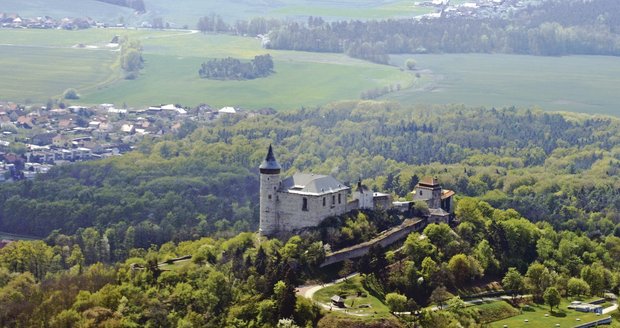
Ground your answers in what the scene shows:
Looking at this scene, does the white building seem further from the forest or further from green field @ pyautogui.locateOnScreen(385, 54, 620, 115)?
green field @ pyautogui.locateOnScreen(385, 54, 620, 115)

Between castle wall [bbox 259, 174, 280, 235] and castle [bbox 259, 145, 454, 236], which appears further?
castle wall [bbox 259, 174, 280, 235]

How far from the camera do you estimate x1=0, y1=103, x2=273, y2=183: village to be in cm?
14800

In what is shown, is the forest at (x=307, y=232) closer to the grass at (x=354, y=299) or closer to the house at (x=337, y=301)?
the grass at (x=354, y=299)

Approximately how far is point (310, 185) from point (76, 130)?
7819cm

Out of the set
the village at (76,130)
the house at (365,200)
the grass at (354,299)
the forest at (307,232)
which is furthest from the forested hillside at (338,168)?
the grass at (354,299)

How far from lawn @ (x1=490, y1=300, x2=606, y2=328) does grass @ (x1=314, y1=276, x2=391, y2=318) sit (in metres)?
6.90

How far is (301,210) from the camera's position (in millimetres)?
91188

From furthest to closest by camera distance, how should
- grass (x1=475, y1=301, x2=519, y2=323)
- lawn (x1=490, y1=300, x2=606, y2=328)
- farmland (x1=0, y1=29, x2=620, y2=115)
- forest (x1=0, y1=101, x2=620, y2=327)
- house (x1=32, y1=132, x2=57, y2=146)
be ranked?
farmland (x1=0, y1=29, x2=620, y2=115), house (x1=32, y1=132, x2=57, y2=146), grass (x1=475, y1=301, x2=519, y2=323), lawn (x1=490, y1=300, x2=606, y2=328), forest (x1=0, y1=101, x2=620, y2=327)

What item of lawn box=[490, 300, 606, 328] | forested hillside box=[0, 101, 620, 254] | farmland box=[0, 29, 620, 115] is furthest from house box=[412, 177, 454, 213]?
farmland box=[0, 29, 620, 115]

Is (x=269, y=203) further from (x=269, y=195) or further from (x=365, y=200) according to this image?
(x=365, y=200)

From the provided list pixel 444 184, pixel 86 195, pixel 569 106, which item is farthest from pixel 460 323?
pixel 569 106

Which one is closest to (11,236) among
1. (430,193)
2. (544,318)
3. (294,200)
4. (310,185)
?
(294,200)

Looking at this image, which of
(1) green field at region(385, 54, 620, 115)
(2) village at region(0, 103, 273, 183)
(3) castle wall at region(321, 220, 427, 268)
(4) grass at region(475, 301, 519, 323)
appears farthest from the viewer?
(1) green field at region(385, 54, 620, 115)

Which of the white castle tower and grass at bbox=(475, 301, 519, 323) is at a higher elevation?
the white castle tower
